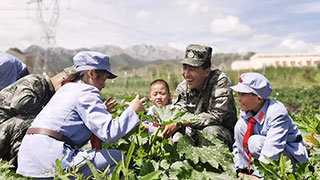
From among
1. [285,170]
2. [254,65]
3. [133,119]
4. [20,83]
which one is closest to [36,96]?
[20,83]

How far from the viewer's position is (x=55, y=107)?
2900mm

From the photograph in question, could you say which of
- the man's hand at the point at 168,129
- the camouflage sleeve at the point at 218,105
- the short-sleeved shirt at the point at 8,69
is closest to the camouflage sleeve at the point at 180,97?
the camouflage sleeve at the point at 218,105

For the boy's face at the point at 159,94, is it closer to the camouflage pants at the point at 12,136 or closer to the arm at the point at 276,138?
the camouflage pants at the point at 12,136

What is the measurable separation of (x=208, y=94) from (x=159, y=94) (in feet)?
4.01

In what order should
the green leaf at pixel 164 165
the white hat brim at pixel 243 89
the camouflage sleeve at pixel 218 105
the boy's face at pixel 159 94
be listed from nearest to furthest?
the green leaf at pixel 164 165 < the white hat brim at pixel 243 89 < the camouflage sleeve at pixel 218 105 < the boy's face at pixel 159 94

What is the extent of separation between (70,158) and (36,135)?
1.09 ft

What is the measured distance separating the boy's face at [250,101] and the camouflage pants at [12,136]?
2212 millimetres

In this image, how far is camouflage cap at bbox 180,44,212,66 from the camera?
4.02 meters

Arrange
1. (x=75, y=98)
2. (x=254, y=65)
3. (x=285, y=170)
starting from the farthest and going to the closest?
(x=254, y=65), (x=75, y=98), (x=285, y=170)

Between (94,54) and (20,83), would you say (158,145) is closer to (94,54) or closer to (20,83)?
(94,54)

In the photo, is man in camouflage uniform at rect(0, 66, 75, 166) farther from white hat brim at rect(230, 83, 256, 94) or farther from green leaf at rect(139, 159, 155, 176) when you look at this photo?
white hat brim at rect(230, 83, 256, 94)

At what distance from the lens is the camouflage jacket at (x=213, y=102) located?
3996mm

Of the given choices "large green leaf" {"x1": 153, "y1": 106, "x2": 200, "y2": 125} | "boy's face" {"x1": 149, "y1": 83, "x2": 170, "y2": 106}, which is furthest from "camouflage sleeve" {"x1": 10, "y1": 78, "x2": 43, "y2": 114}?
"boy's face" {"x1": 149, "y1": 83, "x2": 170, "y2": 106}

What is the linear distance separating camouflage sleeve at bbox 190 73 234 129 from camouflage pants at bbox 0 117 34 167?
5.88 ft
